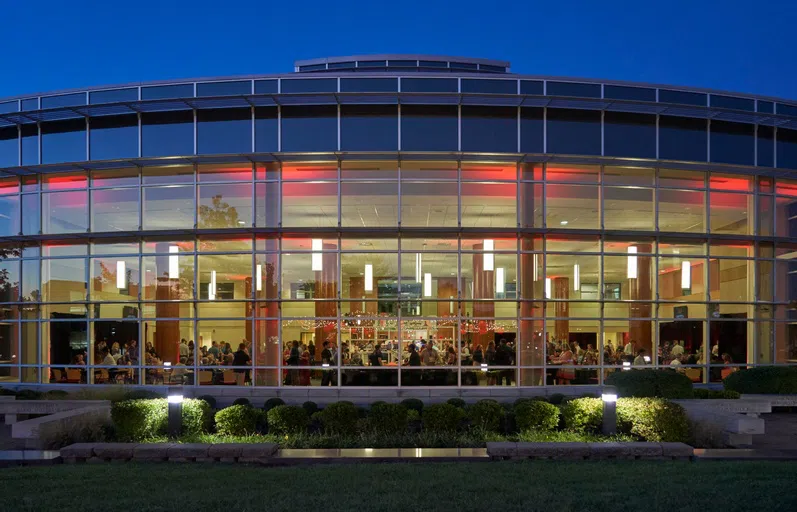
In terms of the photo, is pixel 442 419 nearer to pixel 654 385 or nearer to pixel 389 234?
pixel 654 385

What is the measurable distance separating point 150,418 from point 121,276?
30.8 ft

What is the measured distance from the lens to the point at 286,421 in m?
14.1

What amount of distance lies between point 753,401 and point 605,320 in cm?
546

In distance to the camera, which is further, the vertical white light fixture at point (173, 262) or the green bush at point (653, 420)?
the vertical white light fixture at point (173, 262)

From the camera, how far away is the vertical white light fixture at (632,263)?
21594mm

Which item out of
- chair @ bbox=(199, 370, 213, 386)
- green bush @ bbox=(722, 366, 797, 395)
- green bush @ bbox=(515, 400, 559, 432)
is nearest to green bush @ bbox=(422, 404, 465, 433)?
green bush @ bbox=(515, 400, 559, 432)

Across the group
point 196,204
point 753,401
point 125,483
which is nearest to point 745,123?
point 753,401

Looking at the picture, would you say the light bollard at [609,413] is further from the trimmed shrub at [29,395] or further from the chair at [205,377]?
the trimmed shrub at [29,395]

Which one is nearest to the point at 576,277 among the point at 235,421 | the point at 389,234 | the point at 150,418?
the point at 389,234

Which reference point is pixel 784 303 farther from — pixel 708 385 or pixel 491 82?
pixel 491 82

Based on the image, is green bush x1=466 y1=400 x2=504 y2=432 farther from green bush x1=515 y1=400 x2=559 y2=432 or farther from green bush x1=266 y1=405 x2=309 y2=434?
green bush x1=266 y1=405 x2=309 y2=434

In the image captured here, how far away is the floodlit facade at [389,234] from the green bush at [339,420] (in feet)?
20.8

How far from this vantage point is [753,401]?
16.4 m

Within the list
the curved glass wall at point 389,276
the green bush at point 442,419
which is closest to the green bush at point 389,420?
the green bush at point 442,419
